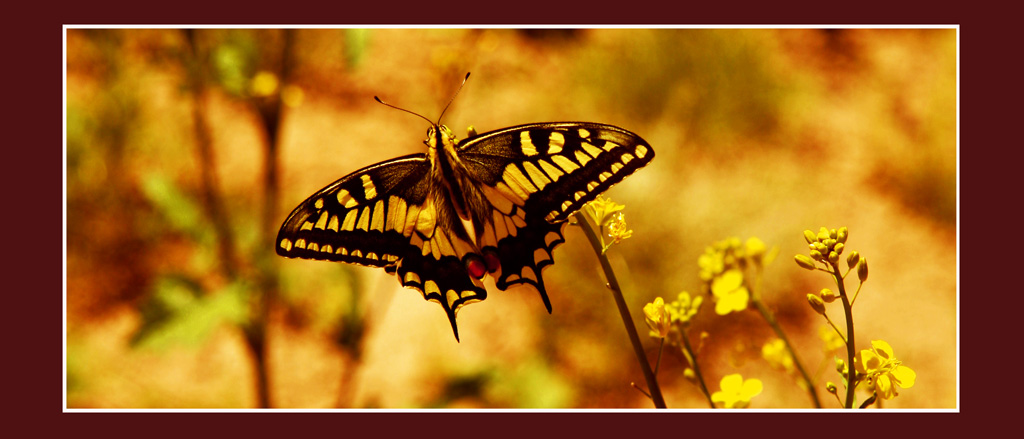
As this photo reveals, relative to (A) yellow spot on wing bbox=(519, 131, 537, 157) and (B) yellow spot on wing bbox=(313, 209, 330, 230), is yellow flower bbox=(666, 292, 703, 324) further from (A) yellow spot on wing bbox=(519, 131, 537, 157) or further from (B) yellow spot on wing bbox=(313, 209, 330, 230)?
(B) yellow spot on wing bbox=(313, 209, 330, 230)

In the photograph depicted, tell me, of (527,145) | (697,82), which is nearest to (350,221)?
(527,145)

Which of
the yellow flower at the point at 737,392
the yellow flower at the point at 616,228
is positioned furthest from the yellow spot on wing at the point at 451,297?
the yellow flower at the point at 737,392

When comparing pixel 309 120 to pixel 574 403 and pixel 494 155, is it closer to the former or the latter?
pixel 574 403

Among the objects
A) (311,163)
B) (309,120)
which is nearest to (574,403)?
(311,163)

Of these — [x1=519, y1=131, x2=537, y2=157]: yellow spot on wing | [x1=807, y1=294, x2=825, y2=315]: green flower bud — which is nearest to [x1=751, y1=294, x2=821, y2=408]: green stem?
[x1=807, y1=294, x2=825, y2=315]: green flower bud

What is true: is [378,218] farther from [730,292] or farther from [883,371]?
[883,371]

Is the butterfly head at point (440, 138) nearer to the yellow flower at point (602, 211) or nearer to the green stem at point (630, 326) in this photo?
the yellow flower at point (602, 211)
